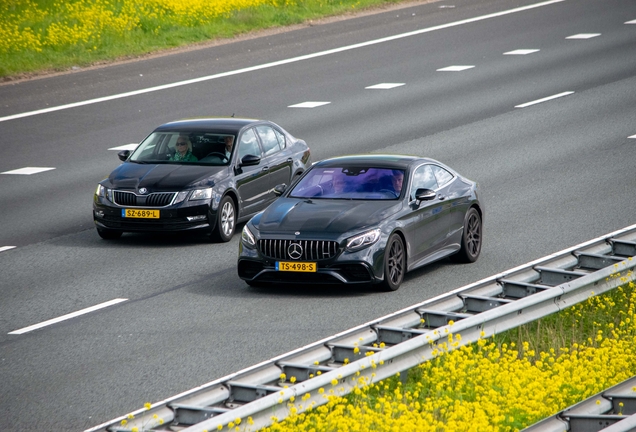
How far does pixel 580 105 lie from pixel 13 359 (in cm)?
1864

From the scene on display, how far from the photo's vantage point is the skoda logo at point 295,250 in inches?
560

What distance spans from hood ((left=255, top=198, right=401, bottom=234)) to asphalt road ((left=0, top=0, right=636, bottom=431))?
81 centimetres

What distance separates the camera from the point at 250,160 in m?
17.8

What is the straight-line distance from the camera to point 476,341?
37.1 ft

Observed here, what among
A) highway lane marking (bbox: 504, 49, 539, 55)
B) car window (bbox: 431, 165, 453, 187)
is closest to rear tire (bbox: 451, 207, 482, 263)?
car window (bbox: 431, 165, 453, 187)

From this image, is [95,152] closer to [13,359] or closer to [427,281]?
[427,281]

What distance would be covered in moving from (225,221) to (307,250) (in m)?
Answer: 3.62

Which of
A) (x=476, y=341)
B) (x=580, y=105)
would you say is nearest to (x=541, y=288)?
(x=476, y=341)

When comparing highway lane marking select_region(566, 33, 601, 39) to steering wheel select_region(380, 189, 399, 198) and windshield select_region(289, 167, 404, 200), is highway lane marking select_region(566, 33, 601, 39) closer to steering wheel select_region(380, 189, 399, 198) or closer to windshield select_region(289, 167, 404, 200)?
windshield select_region(289, 167, 404, 200)

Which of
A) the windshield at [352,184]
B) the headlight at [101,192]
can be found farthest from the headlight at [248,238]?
the headlight at [101,192]

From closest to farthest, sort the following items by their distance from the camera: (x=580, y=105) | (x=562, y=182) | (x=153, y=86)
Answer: (x=562, y=182), (x=580, y=105), (x=153, y=86)

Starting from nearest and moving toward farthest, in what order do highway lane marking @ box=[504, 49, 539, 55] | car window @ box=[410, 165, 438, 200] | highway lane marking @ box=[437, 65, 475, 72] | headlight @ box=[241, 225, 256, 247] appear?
headlight @ box=[241, 225, 256, 247] → car window @ box=[410, 165, 438, 200] → highway lane marking @ box=[437, 65, 475, 72] → highway lane marking @ box=[504, 49, 539, 55]

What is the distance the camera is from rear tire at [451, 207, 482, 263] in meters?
16.0

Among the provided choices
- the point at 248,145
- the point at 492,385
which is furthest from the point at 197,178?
the point at 492,385
